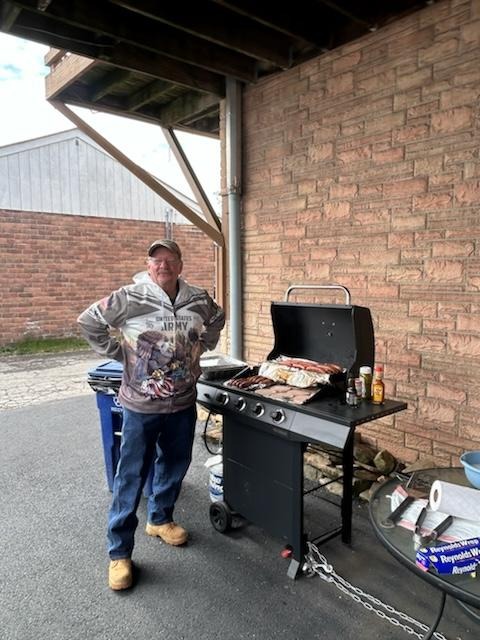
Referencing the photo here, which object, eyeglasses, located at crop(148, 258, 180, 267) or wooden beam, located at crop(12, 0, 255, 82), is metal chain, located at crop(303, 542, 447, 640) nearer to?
eyeglasses, located at crop(148, 258, 180, 267)

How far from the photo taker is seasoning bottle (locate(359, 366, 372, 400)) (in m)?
2.39

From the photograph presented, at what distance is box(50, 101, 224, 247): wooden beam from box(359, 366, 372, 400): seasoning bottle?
2678 mm

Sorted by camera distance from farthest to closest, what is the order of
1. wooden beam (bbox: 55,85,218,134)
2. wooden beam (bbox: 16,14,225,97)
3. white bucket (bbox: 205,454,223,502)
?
wooden beam (bbox: 55,85,218,134)
wooden beam (bbox: 16,14,225,97)
white bucket (bbox: 205,454,223,502)

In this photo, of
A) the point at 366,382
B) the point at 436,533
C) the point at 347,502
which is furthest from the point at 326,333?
the point at 436,533

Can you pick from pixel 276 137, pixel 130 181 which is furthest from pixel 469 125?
pixel 130 181

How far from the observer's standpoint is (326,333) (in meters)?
2.78

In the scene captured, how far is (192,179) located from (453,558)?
190 inches

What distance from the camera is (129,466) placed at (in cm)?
241

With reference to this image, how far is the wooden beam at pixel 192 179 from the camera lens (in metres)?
4.98

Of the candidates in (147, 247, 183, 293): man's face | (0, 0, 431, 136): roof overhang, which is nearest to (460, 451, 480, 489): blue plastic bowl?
(147, 247, 183, 293): man's face

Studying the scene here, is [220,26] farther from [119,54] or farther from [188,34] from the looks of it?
[119,54]

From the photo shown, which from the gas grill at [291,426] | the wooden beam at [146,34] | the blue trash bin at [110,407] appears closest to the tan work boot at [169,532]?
the gas grill at [291,426]

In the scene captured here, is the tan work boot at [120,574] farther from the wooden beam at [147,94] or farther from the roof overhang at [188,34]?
the wooden beam at [147,94]

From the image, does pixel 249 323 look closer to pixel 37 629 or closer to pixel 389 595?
pixel 389 595
